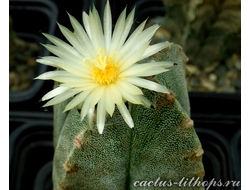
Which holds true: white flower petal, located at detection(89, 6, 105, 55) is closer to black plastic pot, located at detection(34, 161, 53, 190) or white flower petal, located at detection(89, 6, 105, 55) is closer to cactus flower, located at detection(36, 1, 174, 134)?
cactus flower, located at detection(36, 1, 174, 134)

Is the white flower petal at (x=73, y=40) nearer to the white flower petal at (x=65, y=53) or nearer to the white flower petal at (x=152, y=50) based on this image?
the white flower petal at (x=65, y=53)

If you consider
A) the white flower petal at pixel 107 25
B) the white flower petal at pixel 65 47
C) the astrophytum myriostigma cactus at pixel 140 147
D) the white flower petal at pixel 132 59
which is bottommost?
the astrophytum myriostigma cactus at pixel 140 147

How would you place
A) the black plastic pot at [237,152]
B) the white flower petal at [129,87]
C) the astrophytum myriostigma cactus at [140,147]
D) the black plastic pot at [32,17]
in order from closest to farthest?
the white flower petal at [129,87] → the astrophytum myriostigma cactus at [140,147] → the black plastic pot at [237,152] → the black plastic pot at [32,17]

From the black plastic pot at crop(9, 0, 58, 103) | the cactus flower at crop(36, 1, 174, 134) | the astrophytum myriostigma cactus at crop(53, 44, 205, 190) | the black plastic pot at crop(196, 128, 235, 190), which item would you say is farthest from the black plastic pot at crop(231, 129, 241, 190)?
the black plastic pot at crop(9, 0, 58, 103)

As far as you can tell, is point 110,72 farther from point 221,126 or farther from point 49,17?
point 49,17

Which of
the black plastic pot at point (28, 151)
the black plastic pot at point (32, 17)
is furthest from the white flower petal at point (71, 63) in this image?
the black plastic pot at point (32, 17)

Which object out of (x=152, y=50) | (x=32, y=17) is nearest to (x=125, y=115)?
(x=152, y=50)
